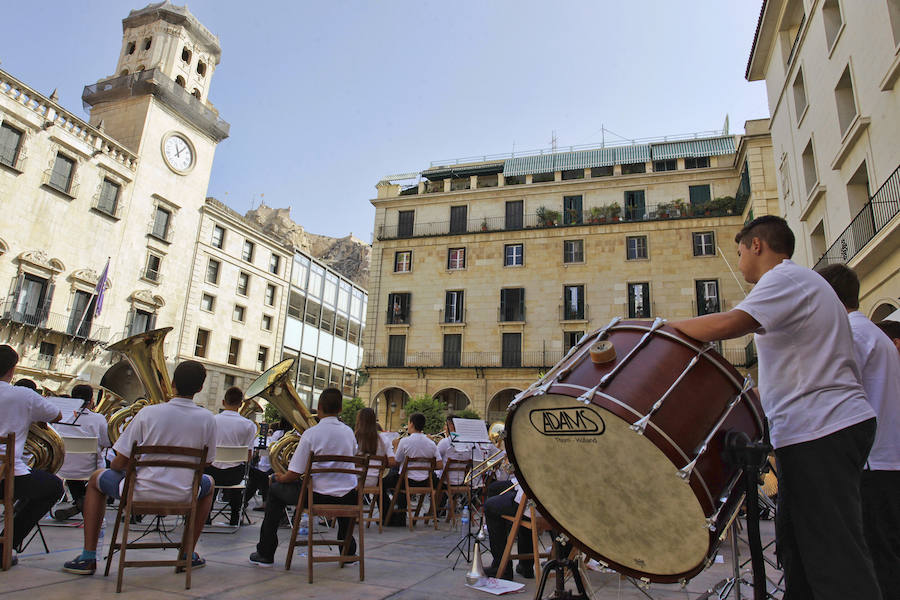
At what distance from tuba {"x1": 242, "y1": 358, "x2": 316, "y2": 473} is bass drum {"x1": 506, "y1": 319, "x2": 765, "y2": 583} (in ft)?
14.7

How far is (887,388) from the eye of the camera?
10.1 feet

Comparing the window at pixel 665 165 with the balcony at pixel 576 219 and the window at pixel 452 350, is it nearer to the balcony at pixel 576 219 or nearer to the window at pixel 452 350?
the balcony at pixel 576 219

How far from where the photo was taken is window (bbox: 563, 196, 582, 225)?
3100 cm

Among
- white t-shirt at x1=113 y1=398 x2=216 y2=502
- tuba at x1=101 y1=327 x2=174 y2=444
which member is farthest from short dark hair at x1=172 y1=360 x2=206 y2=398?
tuba at x1=101 y1=327 x2=174 y2=444

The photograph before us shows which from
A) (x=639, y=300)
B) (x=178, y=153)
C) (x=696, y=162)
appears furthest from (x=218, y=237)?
(x=696, y=162)

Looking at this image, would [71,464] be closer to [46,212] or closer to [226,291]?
[46,212]

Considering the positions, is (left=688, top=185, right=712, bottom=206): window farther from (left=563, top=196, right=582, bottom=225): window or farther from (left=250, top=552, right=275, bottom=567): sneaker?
(left=250, top=552, right=275, bottom=567): sneaker

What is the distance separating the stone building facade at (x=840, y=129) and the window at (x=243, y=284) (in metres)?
30.4

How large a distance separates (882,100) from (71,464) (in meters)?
15.6

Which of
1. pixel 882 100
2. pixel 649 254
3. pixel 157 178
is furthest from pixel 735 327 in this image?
pixel 157 178

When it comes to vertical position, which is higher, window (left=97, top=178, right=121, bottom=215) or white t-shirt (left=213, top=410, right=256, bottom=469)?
window (left=97, top=178, right=121, bottom=215)

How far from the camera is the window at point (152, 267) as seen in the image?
30562mm

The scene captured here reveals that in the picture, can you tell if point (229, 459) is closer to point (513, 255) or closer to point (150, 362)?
point (150, 362)

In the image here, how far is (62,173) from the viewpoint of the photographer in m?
26.8
